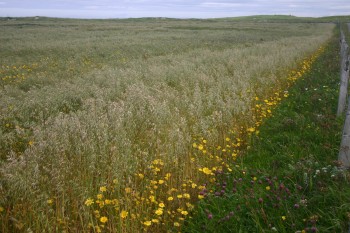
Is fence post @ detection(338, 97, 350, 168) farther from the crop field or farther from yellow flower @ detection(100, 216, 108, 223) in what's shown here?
yellow flower @ detection(100, 216, 108, 223)

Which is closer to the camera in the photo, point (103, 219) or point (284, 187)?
point (103, 219)

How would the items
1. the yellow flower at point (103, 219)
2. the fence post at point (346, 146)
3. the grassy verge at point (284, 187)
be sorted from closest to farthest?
the yellow flower at point (103, 219) → the grassy verge at point (284, 187) → the fence post at point (346, 146)

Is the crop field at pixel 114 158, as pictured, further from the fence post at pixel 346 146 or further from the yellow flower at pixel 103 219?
the fence post at pixel 346 146

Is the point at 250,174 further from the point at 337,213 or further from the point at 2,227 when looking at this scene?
the point at 2,227

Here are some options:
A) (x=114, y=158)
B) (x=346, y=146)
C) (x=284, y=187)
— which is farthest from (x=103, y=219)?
(x=346, y=146)

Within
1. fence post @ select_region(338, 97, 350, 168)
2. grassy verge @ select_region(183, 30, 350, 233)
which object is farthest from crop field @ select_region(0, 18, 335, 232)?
fence post @ select_region(338, 97, 350, 168)

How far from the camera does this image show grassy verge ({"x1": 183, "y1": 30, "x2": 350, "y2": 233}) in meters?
3.09

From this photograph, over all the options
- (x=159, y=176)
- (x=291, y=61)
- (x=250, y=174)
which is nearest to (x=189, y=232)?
(x=159, y=176)

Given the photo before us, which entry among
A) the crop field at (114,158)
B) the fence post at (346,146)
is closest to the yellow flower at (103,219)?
the crop field at (114,158)

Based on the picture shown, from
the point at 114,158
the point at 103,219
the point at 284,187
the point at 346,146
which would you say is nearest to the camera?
the point at 103,219

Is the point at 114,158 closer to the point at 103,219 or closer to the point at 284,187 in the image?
the point at 103,219

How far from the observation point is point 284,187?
11.4 feet

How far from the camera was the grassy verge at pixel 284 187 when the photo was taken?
10.1 feet

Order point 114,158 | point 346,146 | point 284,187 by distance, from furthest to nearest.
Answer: point 346,146
point 284,187
point 114,158
